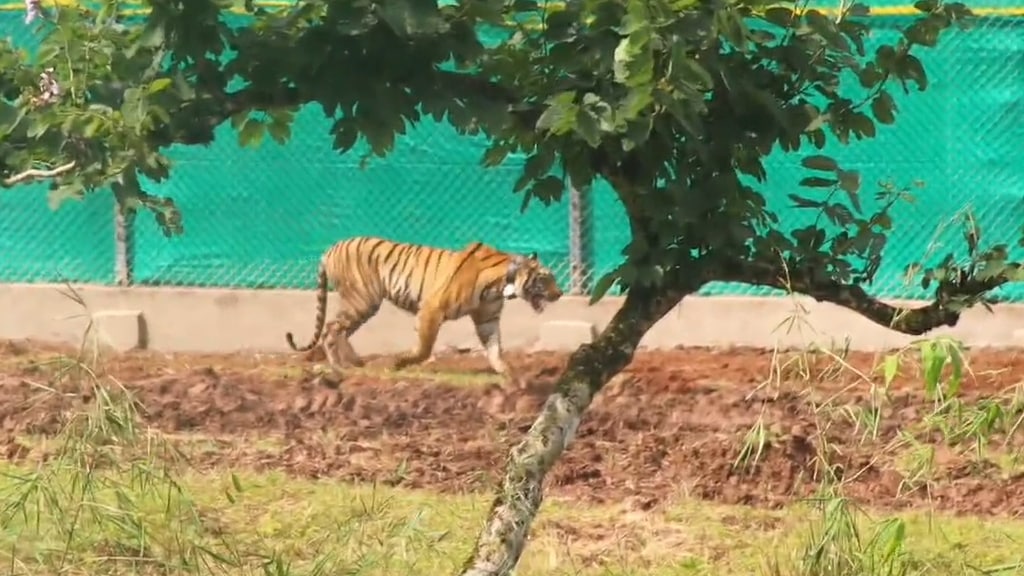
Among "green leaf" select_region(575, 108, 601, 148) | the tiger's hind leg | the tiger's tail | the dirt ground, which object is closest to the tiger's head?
the dirt ground

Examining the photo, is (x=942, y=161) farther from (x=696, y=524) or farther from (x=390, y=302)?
(x=696, y=524)

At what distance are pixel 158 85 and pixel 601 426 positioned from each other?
399 centimetres

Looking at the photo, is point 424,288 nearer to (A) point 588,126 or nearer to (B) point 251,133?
(B) point 251,133

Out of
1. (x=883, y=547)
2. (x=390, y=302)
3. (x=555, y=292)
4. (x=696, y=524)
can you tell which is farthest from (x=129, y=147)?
(x=390, y=302)

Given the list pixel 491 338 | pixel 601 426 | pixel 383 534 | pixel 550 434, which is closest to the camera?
pixel 550 434

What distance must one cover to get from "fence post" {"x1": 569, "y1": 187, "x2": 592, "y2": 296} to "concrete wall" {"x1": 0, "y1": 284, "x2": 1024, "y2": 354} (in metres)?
0.12

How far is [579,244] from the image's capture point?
9133 millimetres

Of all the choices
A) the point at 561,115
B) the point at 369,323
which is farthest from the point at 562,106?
the point at 369,323

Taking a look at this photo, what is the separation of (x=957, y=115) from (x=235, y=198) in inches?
174

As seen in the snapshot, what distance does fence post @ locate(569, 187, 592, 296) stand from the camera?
910cm

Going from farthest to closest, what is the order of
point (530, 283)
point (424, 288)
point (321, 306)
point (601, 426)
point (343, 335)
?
point (321, 306), point (343, 335), point (424, 288), point (530, 283), point (601, 426)

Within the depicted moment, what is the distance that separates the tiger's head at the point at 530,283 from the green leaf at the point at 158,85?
18.1 ft

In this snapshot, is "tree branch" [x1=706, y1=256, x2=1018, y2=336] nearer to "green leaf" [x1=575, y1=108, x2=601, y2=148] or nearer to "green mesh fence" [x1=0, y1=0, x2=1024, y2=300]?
"green leaf" [x1=575, y1=108, x2=601, y2=148]

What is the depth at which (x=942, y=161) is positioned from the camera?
8711 mm
